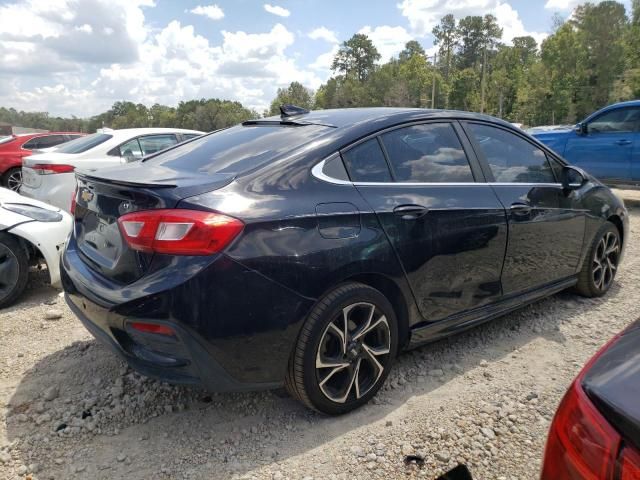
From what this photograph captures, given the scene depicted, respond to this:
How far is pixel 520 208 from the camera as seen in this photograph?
11.3 feet

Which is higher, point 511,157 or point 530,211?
point 511,157

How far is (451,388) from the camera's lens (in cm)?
303

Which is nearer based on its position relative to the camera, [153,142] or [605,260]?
[605,260]

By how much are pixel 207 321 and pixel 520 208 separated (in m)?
2.29

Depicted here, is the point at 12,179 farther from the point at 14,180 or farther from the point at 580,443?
the point at 580,443

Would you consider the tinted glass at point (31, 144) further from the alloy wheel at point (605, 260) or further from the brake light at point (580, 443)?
the brake light at point (580, 443)

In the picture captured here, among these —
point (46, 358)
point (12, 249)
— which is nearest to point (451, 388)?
point (46, 358)

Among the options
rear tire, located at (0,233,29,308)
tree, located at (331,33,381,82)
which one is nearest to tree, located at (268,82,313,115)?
tree, located at (331,33,381,82)

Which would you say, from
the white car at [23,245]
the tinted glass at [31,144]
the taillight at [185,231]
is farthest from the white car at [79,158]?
the taillight at [185,231]

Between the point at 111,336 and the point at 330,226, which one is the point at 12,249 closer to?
the point at 111,336

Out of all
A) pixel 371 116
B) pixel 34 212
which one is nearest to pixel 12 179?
pixel 34 212

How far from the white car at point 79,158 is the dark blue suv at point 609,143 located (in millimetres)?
6969

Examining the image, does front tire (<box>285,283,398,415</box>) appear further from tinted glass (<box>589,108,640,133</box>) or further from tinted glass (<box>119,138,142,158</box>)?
tinted glass (<box>589,108,640,133</box>)

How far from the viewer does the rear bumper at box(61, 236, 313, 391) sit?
2203 millimetres
